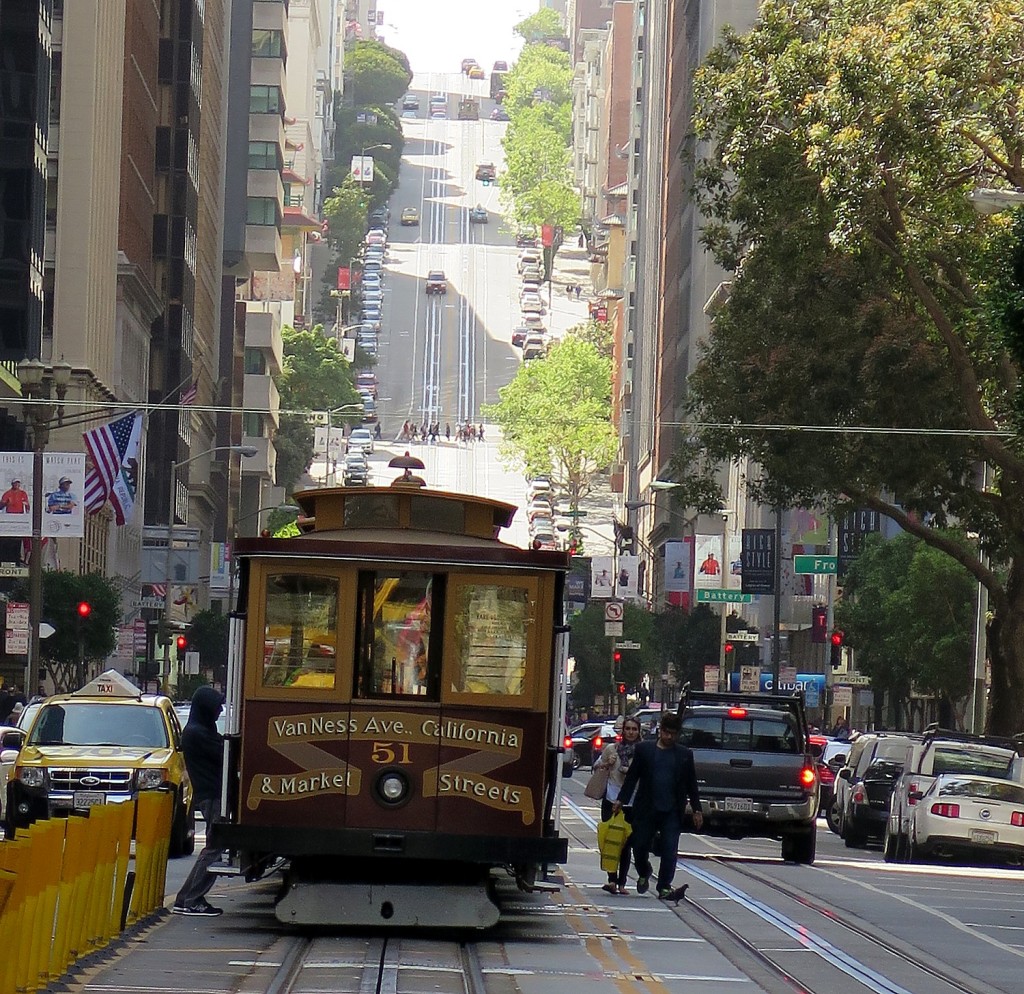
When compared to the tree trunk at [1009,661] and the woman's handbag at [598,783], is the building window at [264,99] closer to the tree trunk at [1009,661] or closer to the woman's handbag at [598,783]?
the tree trunk at [1009,661]

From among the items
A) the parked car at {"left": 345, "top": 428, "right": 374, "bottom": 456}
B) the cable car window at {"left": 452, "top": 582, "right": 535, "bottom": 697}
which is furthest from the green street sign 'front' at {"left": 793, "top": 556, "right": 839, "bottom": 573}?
the parked car at {"left": 345, "top": 428, "right": 374, "bottom": 456}

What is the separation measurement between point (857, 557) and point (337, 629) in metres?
57.1

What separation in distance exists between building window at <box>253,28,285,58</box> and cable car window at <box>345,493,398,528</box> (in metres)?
116

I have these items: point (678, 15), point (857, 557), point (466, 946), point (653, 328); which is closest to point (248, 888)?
point (466, 946)

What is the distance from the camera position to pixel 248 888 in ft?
71.9

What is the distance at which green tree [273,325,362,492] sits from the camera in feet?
503

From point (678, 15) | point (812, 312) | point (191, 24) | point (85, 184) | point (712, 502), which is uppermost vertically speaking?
point (678, 15)

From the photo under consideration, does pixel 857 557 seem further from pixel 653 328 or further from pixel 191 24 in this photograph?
pixel 653 328

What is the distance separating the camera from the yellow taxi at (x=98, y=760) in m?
24.4

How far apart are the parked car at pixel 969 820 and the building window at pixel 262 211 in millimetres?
102704

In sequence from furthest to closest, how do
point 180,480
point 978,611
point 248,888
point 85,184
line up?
point 180,480, point 85,184, point 978,611, point 248,888

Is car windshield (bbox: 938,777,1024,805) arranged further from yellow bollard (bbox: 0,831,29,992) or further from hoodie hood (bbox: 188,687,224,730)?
yellow bollard (bbox: 0,831,29,992)

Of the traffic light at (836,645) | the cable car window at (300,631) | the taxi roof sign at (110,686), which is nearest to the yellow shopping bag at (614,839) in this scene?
the cable car window at (300,631)

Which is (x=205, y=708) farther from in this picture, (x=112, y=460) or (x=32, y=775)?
(x=112, y=460)
